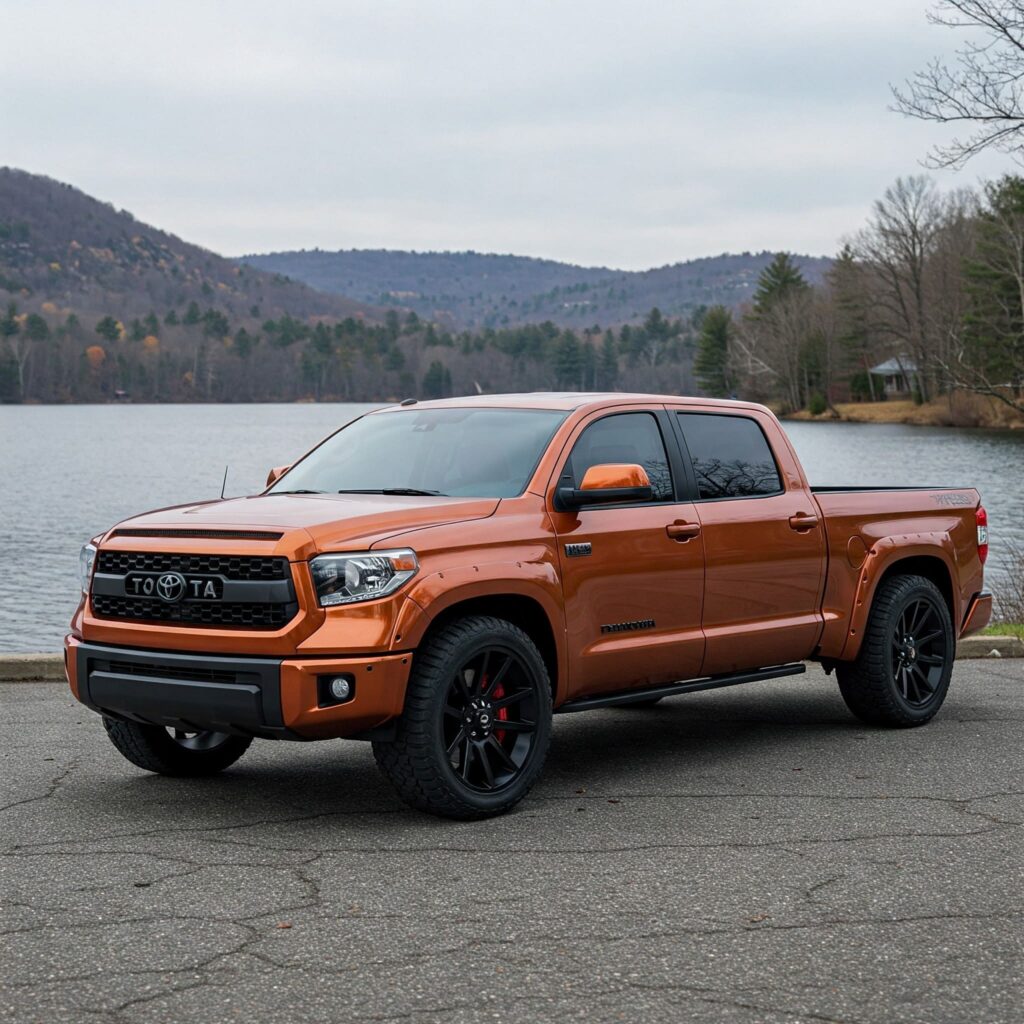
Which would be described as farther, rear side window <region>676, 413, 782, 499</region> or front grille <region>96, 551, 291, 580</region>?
rear side window <region>676, 413, 782, 499</region>

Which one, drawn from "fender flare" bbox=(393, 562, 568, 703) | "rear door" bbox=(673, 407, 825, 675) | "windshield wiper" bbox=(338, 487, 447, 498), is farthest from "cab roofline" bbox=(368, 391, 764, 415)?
"fender flare" bbox=(393, 562, 568, 703)

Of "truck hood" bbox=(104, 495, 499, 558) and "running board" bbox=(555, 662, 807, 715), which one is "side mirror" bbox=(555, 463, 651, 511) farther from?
"running board" bbox=(555, 662, 807, 715)

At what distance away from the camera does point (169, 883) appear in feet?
18.4

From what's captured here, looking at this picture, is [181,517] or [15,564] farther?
[15,564]

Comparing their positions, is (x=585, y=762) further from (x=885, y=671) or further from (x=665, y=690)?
(x=885, y=671)

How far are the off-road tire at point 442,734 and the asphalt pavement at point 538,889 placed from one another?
121 mm

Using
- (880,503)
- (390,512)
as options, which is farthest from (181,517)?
→ (880,503)

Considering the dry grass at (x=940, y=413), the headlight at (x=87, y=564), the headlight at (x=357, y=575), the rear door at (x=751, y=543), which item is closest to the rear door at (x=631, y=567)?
the rear door at (x=751, y=543)

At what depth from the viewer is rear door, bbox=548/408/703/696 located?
7.18 meters

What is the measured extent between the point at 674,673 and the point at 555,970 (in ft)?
10.3

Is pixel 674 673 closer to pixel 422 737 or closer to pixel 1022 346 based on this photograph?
pixel 422 737

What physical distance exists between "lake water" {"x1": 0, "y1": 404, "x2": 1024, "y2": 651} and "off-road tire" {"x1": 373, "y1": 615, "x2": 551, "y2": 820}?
45.1 ft

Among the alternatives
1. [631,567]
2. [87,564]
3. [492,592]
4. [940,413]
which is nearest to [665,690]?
[631,567]

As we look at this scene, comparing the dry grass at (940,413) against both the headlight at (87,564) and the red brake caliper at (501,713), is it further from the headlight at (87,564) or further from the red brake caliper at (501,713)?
the headlight at (87,564)
